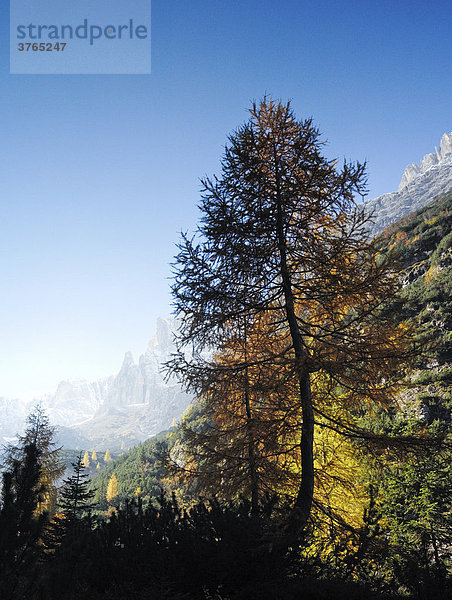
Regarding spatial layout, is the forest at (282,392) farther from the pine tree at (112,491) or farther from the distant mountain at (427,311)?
the pine tree at (112,491)

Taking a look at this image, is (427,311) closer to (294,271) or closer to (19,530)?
(294,271)

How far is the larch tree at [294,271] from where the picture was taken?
5.93 metres

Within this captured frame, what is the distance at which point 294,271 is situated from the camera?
254 inches

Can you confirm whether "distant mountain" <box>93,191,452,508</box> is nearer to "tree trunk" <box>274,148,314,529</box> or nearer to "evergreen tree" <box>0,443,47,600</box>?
"tree trunk" <box>274,148,314,529</box>

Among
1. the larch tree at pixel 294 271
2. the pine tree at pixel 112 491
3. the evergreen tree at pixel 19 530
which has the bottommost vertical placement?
the pine tree at pixel 112 491

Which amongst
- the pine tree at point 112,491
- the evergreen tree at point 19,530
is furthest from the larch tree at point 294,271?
the pine tree at point 112,491

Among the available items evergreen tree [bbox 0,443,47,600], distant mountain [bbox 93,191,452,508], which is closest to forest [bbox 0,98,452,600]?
evergreen tree [bbox 0,443,47,600]

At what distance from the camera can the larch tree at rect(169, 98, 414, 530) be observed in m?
5.93

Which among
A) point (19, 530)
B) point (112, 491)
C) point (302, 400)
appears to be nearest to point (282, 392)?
point (302, 400)

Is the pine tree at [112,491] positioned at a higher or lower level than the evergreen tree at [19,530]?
lower

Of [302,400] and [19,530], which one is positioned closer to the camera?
[19,530]

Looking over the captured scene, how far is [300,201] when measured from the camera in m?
6.72

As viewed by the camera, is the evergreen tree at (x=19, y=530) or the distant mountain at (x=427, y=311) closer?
the evergreen tree at (x=19, y=530)

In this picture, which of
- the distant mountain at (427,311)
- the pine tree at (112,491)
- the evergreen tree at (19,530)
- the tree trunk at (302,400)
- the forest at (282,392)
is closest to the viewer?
the evergreen tree at (19,530)
